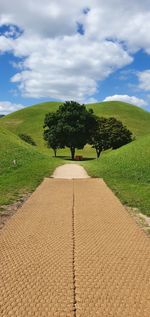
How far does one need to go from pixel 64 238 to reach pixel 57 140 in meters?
78.0

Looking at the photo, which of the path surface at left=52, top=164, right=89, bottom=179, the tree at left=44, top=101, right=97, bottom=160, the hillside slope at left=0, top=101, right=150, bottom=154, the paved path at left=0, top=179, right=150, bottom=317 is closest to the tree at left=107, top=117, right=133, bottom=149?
the tree at left=44, top=101, right=97, bottom=160

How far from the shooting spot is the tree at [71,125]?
85688 mm

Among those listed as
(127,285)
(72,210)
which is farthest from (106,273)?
(72,210)

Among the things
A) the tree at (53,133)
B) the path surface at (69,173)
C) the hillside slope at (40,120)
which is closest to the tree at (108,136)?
the tree at (53,133)

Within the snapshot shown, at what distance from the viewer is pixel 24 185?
22.5m

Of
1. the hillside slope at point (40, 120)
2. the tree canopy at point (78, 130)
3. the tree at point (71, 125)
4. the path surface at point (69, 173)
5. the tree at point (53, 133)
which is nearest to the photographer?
the path surface at point (69, 173)

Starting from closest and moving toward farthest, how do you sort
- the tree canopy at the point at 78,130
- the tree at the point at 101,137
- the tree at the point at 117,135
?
the tree canopy at the point at 78,130 < the tree at the point at 101,137 < the tree at the point at 117,135

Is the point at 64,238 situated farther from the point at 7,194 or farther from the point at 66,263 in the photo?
the point at 7,194

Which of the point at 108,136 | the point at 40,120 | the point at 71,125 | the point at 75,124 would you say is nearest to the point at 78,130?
the point at 75,124

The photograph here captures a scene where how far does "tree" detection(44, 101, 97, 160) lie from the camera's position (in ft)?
281

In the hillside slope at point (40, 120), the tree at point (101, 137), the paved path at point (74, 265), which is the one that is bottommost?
the paved path at point (74, 265)

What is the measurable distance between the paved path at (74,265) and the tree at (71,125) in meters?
72.2

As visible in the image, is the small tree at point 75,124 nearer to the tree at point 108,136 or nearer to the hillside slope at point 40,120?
the tree at point 108,136

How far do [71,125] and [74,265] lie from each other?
7828cm
